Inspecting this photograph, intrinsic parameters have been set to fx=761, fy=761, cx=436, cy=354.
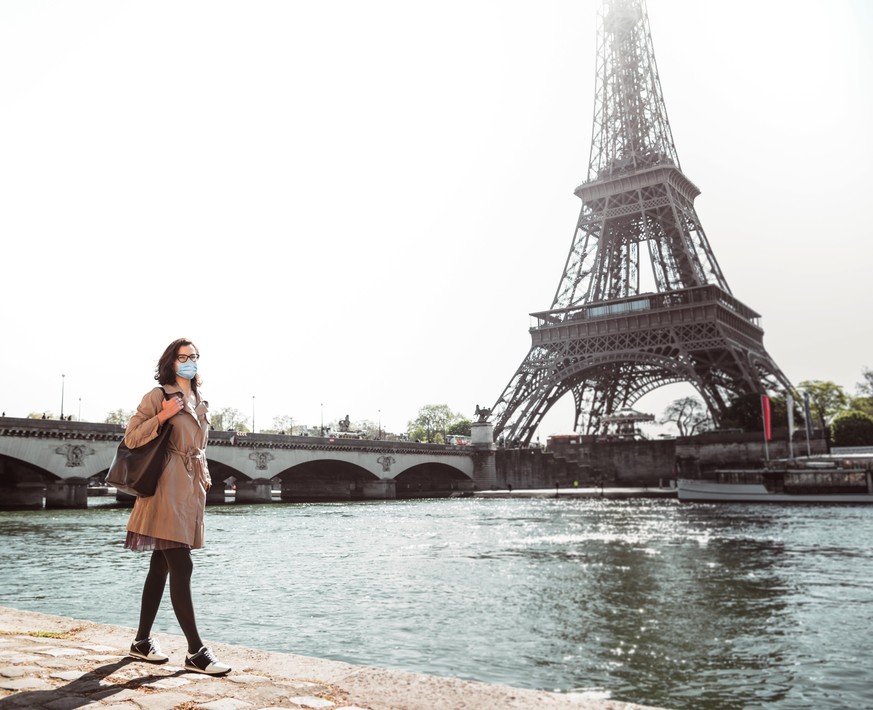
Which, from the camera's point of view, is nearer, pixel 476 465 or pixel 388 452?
pixel 388 452

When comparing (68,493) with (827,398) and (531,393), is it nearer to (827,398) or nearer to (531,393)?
(531,393)

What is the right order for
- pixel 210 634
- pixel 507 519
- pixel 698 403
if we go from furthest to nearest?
1. pixel 698 403
2. pixel 507 519
3. pixel 210 634

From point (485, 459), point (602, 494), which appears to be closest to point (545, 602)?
point (602, 494)

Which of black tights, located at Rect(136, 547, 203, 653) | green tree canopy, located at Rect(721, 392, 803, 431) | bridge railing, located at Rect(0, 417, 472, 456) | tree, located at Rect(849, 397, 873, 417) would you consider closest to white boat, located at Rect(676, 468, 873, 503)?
green tree canopy, located at Rect(721, 392, 803, 431)

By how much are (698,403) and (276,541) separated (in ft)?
246

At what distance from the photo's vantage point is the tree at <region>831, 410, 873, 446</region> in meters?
69.4

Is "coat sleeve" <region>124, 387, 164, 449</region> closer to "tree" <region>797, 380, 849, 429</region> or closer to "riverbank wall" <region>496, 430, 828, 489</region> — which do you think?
"riverbank wall" <region>496, 430, 828, 489</region>

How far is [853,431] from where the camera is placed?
2751 inches

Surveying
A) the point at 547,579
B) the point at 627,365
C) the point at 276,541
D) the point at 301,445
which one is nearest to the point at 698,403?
the point at 627,365

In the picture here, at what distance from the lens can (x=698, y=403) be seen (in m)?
91.6

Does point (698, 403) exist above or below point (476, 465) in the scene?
above

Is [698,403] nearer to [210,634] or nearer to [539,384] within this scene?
[539,384]

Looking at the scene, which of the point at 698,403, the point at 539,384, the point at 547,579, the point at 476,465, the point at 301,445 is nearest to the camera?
the point at 547,579

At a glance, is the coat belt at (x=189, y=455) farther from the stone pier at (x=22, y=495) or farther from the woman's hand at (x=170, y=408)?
the stone pier at (x=22, y=495)
